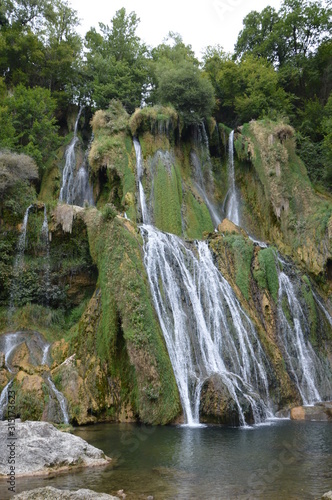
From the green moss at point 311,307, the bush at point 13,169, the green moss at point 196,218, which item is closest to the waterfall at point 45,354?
the bush at point 13,169

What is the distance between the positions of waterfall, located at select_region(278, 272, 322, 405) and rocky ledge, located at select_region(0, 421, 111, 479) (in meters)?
9.96

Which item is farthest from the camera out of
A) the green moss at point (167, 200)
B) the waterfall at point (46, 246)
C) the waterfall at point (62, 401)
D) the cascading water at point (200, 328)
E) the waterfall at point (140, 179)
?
the waterfall at point (140, 179)

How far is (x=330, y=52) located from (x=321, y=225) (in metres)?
17.1

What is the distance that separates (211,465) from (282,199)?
17.8 meters

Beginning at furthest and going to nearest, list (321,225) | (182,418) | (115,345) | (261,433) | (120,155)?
(120,155), (321,225), (115,345), (182,418), (261,433)

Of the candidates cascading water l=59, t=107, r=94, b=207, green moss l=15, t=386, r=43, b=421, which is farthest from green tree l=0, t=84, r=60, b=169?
green moss l=15, t=386, r=43, b=421

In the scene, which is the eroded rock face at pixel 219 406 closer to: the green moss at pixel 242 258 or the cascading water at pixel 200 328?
the cascading water at pixel 200 328

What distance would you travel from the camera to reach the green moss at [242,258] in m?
18.1

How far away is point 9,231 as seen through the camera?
20.1 metres

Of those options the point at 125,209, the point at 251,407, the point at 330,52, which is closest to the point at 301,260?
the point at 125,209

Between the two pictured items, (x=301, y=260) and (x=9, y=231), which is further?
(x=301, y=260)

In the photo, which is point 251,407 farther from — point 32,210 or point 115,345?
point 32,210

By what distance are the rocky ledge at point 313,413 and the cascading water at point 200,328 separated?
2.87 feet

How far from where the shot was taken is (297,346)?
17.3m
